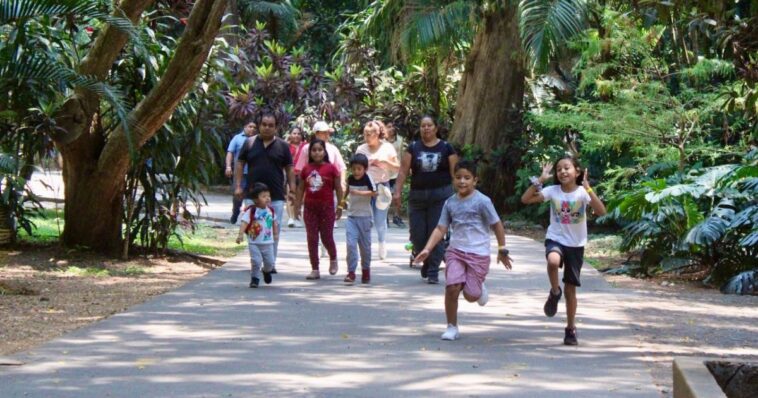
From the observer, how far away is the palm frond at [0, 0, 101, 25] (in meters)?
10.4

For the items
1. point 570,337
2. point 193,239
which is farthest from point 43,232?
point 570,337

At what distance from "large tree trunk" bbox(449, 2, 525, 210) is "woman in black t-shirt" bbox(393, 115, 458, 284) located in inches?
416

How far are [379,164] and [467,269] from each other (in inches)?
241

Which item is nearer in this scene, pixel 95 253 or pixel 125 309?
pixel 125 309

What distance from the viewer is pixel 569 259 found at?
9.06 m

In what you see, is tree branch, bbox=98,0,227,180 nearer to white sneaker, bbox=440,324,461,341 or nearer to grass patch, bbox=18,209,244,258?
grass patch, bbox=18,209,244,258

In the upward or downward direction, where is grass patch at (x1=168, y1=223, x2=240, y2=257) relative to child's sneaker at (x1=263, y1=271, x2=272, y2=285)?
upward

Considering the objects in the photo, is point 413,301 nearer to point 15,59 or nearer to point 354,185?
point 354,185

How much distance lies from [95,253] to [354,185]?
134 inches

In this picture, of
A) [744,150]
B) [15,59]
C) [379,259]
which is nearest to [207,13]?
[15,59]

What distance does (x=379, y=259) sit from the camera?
51.0 ft

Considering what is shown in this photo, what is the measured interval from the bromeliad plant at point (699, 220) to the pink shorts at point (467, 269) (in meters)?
4.49

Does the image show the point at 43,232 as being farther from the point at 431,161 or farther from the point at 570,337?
the point at 570,337

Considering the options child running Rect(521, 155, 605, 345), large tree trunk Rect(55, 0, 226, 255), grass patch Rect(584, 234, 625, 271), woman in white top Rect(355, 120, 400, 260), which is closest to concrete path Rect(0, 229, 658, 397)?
child running Rect(521, 155, 605, 345)
